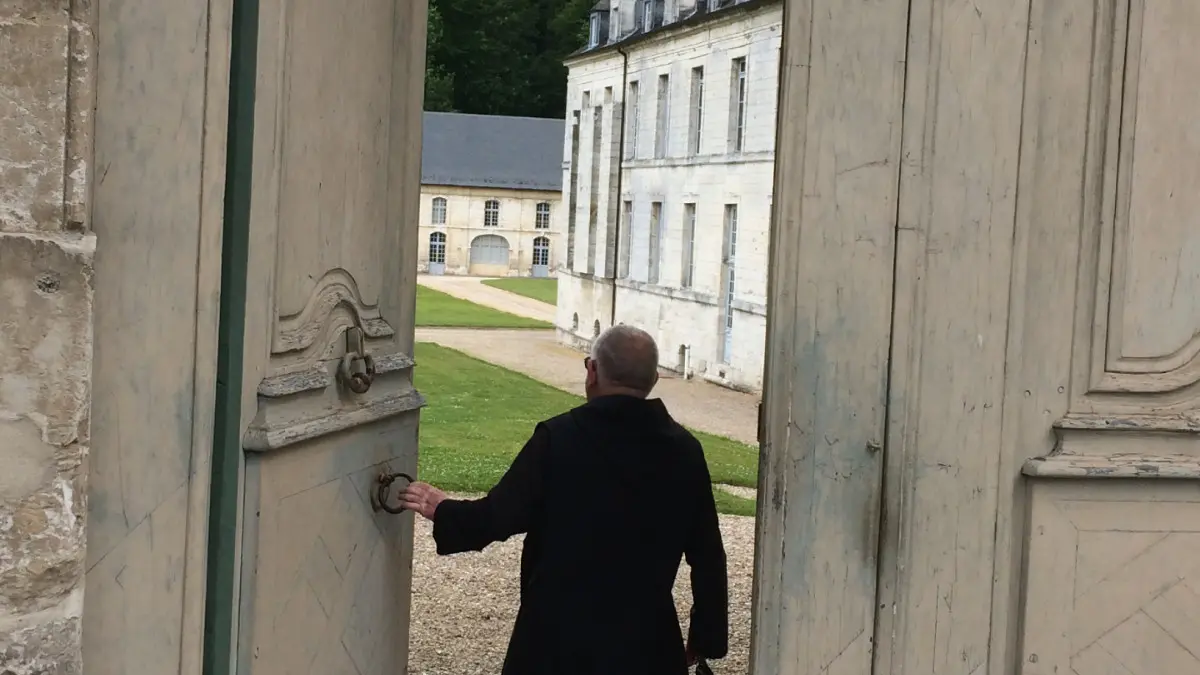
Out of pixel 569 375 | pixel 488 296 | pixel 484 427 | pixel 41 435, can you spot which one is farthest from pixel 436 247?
pixel 41 435

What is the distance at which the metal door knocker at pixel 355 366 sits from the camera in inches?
127

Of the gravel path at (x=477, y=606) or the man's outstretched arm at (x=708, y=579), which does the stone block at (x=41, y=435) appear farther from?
the gravel path at (x=477, y=606)

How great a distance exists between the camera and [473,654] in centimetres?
703

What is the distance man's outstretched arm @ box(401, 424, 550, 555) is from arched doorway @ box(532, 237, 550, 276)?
5749cm

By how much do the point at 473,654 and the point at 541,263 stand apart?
54.7 m

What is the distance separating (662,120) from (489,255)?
33.5 metres

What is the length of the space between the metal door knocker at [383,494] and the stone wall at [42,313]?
101 cm

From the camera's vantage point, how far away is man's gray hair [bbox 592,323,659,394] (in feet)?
11.6

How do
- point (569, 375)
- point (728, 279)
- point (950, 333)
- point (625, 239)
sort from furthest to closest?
point (625, 239) < point (728, 279) < point (569, 375) < point (950, 333)

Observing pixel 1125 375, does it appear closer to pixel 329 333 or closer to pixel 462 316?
pixel 329 333

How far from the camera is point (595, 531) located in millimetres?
3508

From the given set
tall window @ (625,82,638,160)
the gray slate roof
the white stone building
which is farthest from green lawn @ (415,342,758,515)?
the gray slate roof

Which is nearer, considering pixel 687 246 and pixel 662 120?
pixel 687 246

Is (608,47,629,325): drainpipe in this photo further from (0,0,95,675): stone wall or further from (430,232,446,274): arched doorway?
(430,232,446,274): arched doorway
